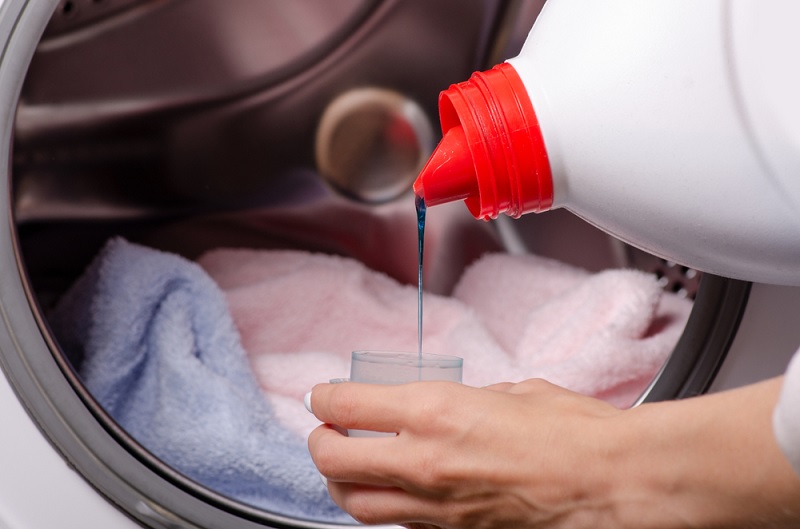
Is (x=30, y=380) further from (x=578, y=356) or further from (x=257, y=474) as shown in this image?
(x=578, y=356)

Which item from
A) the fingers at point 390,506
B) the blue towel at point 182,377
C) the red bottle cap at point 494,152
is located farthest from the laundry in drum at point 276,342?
the red bottle cap at point 494,152

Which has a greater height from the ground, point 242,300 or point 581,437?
point 242,300

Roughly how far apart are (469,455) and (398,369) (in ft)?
0.28

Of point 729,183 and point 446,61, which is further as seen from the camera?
point 446,61

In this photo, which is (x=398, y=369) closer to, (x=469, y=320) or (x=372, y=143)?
(x=469, y=320)

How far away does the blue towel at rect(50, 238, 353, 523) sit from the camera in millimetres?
624

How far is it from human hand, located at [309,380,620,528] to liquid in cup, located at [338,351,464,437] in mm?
27

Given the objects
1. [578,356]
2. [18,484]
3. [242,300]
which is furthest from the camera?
[242,300]

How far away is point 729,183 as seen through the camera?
448mm

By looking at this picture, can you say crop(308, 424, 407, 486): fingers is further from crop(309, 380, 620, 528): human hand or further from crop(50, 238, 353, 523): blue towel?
crop(50, 238, 353, 523): blue towel

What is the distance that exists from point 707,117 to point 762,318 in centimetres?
22

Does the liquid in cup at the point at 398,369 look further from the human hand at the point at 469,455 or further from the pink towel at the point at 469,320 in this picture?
the pink towel at the point at 469,320

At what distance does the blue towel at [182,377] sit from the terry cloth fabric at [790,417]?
1.20 feet

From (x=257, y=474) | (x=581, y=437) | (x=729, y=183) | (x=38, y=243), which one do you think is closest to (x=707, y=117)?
(x=729, y=183)
